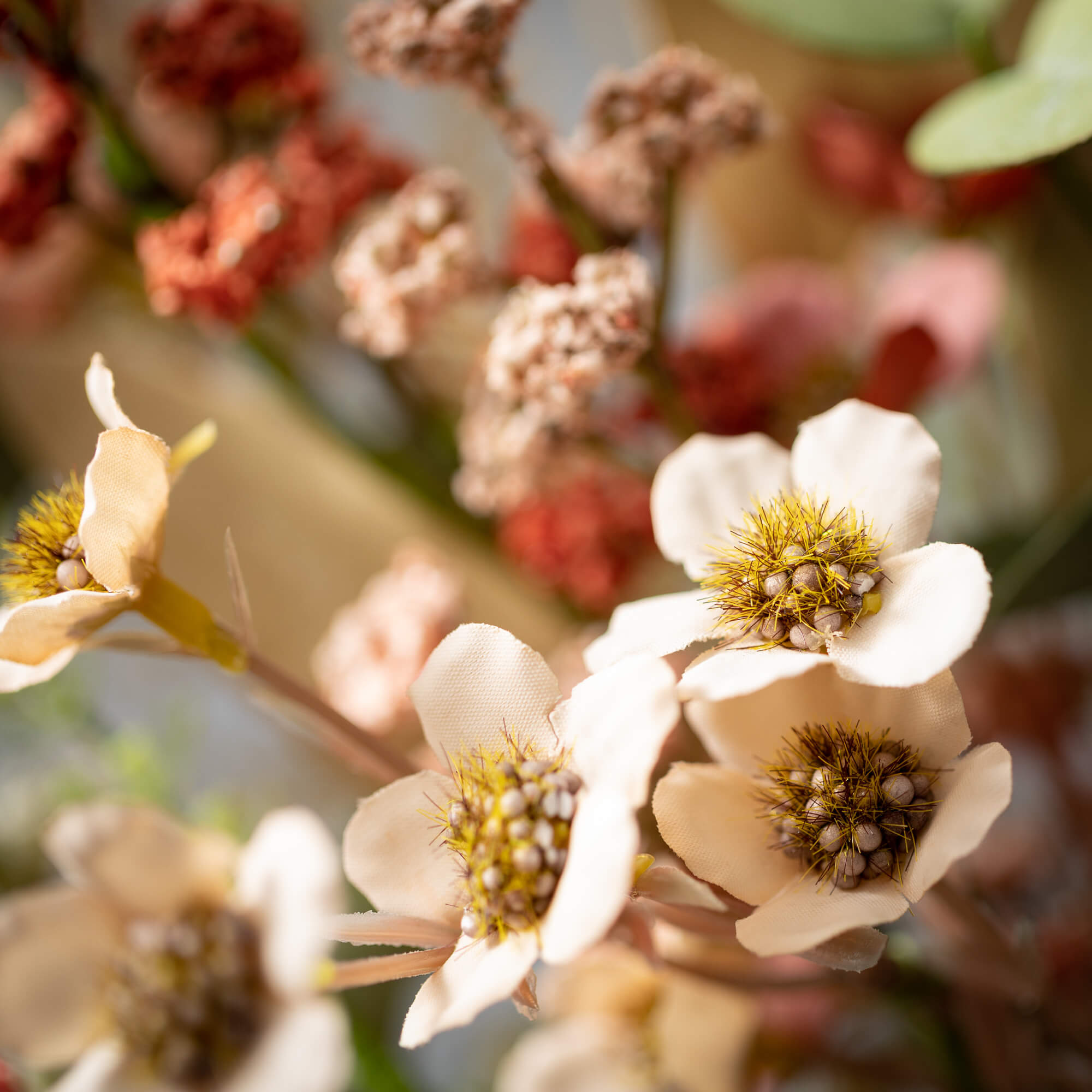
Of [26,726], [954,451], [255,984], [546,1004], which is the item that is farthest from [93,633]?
[954,451]

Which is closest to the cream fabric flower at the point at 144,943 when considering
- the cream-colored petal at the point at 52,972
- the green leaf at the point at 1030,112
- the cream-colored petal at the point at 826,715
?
the cream-colored petal at the point at 52,972

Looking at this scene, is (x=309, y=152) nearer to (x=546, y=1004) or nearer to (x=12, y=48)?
(x=12, y=48)

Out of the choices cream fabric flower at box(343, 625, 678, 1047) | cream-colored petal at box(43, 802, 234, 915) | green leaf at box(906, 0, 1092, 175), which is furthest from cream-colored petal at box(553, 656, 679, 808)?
green leaf at box(906, 0, 1092, 175)

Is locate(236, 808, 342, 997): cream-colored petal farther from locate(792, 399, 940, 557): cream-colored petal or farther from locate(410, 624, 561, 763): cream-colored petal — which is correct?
locate(792, 399, 940, 557): cream-colored petal

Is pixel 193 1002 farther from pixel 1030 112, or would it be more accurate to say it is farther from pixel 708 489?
pixel 1030 112

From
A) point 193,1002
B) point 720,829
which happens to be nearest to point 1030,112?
point 720,829
